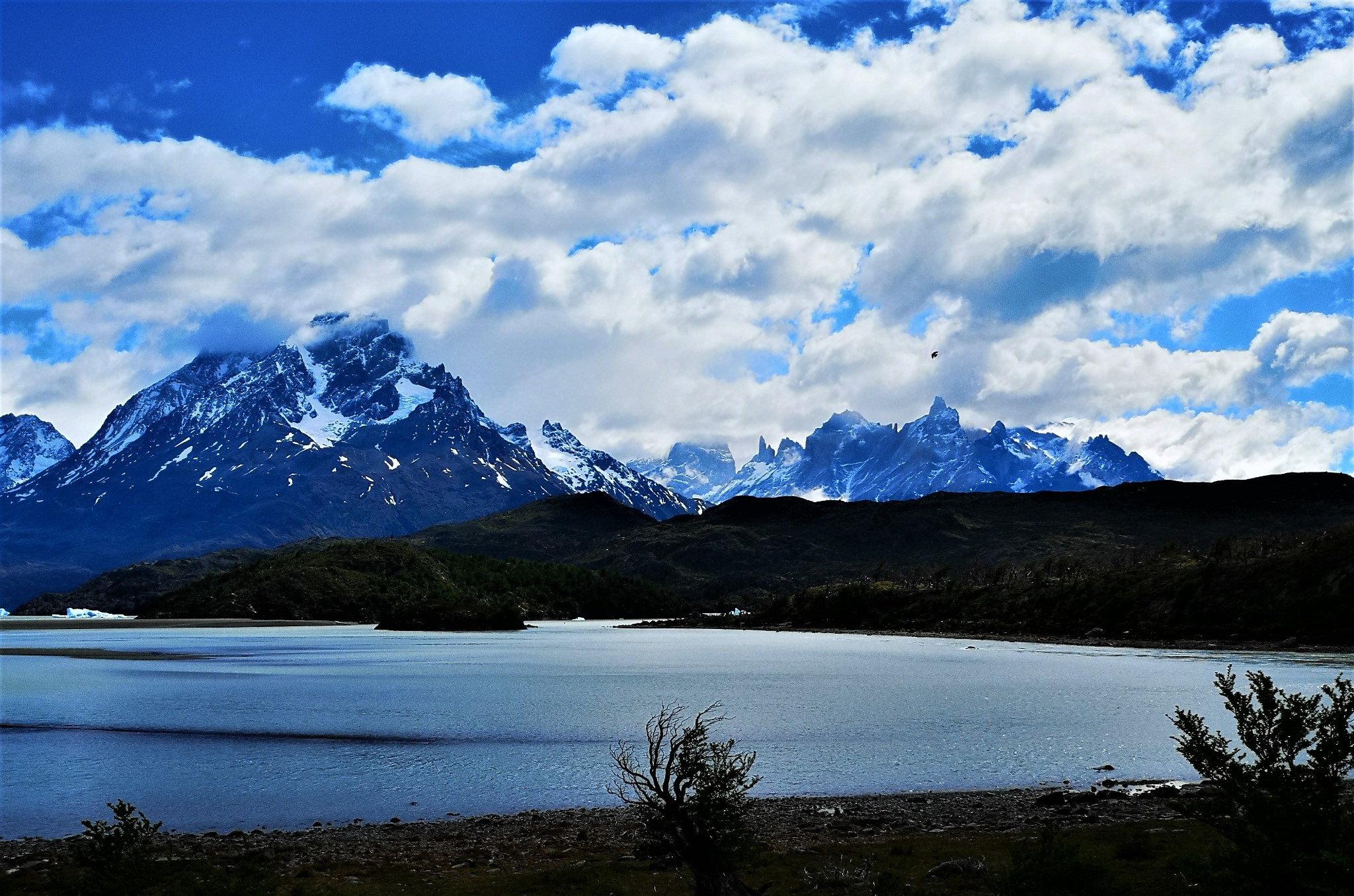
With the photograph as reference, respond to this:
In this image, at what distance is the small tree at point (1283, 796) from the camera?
1873cm

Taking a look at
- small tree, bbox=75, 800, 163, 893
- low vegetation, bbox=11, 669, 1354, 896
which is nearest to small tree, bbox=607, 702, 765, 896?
low vegetation, bbox=11, 669, 1354, 896

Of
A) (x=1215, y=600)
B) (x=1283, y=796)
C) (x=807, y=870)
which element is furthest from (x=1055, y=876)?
(x=1215, y=600)

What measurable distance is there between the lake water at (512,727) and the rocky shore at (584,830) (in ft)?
7.97

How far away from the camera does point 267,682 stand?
93812mm

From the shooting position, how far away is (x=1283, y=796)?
67.0 ft

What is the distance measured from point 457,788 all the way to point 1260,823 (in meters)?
31.4

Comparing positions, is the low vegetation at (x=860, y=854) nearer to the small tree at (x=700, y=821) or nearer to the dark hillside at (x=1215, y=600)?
the small tree at (x=700, y=821)

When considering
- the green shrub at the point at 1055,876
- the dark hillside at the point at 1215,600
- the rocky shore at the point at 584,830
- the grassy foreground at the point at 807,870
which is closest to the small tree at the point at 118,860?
the grassy foreground at the point at 807,870

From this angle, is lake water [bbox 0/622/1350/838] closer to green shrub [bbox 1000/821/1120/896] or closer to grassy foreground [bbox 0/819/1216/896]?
grassy foreground [bbox 0/819/1216/896]

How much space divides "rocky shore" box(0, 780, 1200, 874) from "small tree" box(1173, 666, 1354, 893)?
10738mm

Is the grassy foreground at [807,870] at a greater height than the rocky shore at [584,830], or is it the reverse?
the grassy foreground at [807,870]

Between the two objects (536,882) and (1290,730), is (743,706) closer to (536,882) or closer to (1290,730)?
(536,882)

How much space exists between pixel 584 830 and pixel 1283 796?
70.7 ft

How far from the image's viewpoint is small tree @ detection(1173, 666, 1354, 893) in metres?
18.7
